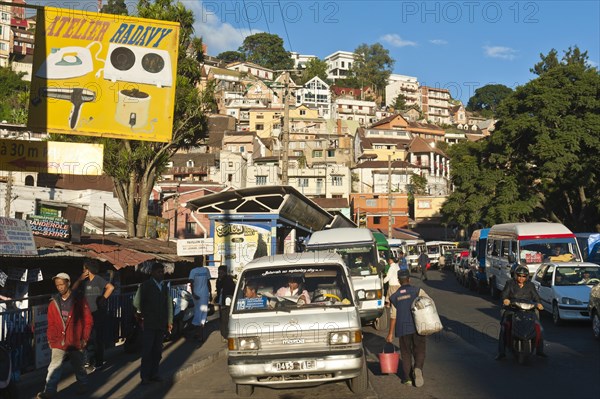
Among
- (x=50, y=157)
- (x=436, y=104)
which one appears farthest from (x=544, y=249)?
(x=436, y=104)

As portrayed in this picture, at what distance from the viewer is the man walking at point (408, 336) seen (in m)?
10.1

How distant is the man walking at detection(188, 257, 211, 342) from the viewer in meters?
16.5

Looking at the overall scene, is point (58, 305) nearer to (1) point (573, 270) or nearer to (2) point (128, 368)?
(2) point (128, 368)

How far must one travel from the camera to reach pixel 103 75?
1275 centimetres

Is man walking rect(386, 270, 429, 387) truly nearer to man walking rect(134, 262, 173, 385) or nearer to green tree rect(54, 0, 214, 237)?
man walking rect(134, 262, 173, 385)

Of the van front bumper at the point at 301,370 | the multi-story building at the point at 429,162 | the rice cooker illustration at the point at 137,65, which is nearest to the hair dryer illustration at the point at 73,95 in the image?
the rice cooker illustration at the point at 137,65

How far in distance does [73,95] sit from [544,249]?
1784 cm

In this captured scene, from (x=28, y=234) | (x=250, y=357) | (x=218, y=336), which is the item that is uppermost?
(x=28, y=234)

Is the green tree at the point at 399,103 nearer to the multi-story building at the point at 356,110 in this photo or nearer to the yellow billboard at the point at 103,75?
the multi-story building at the point at 356,110

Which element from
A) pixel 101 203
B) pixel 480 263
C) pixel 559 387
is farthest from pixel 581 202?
pixel 559 387

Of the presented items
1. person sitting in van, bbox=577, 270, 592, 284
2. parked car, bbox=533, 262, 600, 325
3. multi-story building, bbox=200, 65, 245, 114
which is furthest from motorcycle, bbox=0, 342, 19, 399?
multi-story building, bbox=200, 65, 245, 114

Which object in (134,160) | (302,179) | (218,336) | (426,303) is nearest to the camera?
(426,303)

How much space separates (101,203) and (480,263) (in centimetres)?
2797

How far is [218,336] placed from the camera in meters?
17.0
